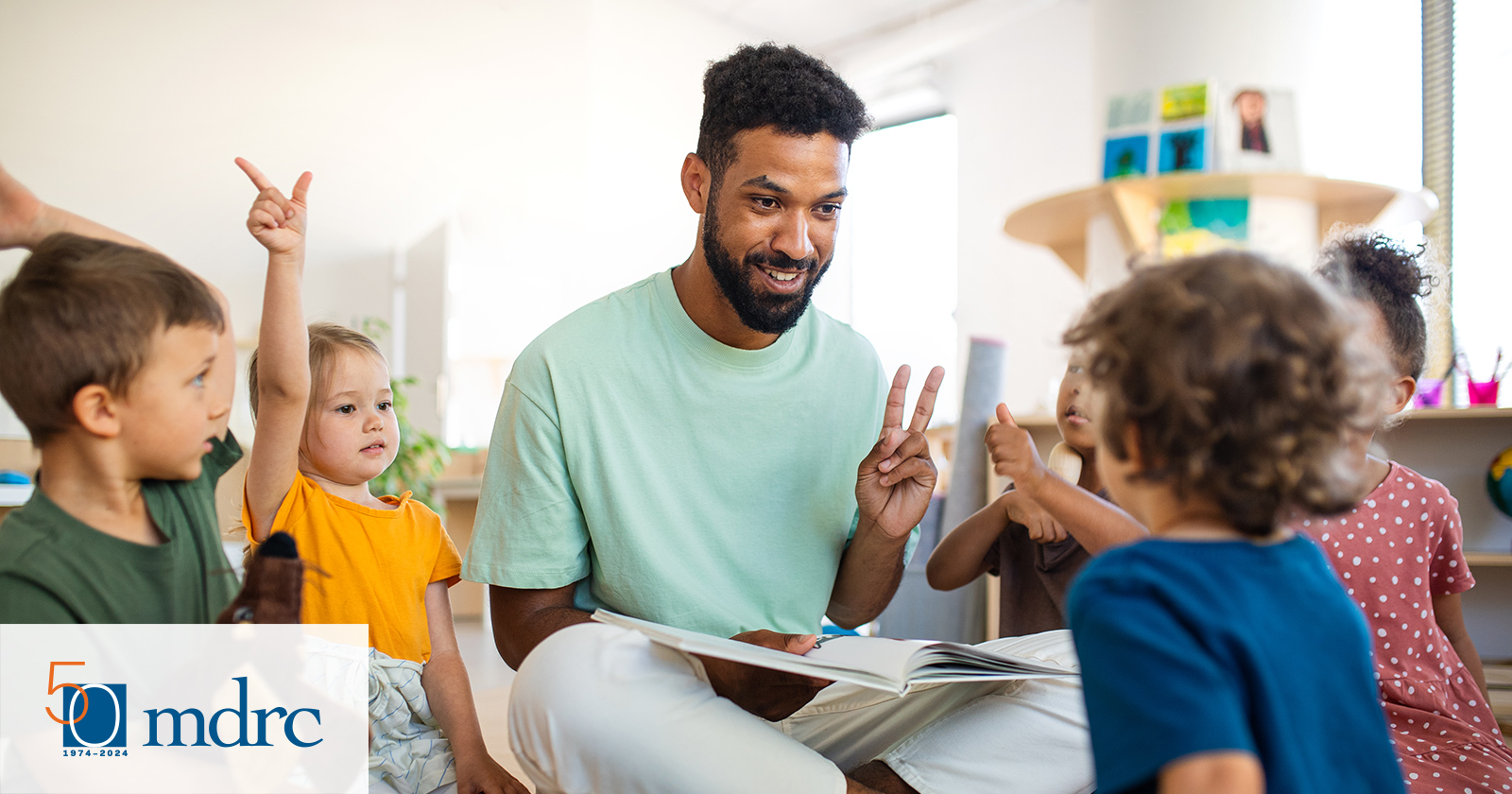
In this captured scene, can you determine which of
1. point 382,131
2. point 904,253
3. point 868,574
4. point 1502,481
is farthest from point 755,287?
point 904,253

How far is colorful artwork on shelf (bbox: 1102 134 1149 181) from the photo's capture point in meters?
2.79

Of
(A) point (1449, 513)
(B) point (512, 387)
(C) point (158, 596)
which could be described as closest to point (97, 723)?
(C) point (158, 596)

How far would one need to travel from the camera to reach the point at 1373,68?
14.6ft

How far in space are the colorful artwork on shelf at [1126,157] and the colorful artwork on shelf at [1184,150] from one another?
4 cm

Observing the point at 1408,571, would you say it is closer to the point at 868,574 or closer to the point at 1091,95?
the point at 868,574

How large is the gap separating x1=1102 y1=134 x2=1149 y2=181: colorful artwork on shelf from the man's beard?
64.0 inches

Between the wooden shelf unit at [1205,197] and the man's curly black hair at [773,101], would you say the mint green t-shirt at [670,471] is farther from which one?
the wooden shelf unit at [1205,197]

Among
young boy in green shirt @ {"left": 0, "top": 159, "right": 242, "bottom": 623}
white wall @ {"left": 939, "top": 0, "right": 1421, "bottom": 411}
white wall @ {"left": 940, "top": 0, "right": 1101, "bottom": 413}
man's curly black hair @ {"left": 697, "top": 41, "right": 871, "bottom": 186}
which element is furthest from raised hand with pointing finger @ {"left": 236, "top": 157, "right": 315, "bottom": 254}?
white wall @ {"left": 940, "top": 0, "right": 1101, "bottom": 413}

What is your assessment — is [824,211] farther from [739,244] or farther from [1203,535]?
[1203,535]

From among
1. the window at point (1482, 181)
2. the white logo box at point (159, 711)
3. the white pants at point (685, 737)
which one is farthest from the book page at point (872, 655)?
the window at point (1482, 181)

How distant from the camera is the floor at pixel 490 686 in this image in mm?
Result: 2168

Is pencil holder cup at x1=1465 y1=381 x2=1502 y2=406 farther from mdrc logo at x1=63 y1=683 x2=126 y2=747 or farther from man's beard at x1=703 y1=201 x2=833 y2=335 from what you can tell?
mdrc logo at x1=63 y1=683 x2=126 y2=747

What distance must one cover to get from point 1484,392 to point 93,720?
295 cm

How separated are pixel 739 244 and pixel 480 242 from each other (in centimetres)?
480
